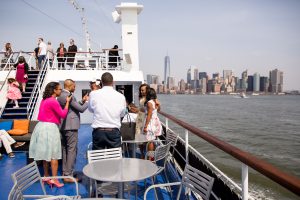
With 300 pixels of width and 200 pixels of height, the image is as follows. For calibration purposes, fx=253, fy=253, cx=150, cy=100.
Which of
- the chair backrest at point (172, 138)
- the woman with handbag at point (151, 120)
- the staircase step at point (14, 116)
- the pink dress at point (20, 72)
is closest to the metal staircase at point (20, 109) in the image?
the staircase step at point (14, 116)

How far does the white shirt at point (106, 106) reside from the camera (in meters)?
3.44

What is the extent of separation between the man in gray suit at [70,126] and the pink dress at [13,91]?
5.27 metres

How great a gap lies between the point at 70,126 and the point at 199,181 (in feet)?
8.12

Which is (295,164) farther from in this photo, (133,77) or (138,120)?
(138,120)

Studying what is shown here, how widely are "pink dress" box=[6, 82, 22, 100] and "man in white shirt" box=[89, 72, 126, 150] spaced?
6.23m

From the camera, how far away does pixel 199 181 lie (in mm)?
2387

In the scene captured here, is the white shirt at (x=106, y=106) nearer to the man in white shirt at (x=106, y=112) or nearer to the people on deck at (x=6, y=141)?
the man in white shirt at (x=106, y=112)

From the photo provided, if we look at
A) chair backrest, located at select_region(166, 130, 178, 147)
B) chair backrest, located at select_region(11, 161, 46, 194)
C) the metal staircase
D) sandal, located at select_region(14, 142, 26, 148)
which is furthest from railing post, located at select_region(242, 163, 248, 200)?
the metal staircase

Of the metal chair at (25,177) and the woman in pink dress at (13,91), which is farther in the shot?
the woman in pink dress at (13,91)

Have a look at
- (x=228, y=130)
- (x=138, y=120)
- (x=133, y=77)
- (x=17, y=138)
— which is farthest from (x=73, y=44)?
(x=228, y=130)

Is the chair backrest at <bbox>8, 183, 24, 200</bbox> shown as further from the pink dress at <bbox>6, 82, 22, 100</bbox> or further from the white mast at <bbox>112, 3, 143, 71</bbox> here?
the white mast at <bbox>112, 3, 143, 71</bbox>

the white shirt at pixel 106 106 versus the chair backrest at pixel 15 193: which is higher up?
the white shirt at pixel 106 106

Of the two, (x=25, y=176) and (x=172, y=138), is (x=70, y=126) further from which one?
(x=172, y=138)

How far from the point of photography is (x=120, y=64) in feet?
37.5
